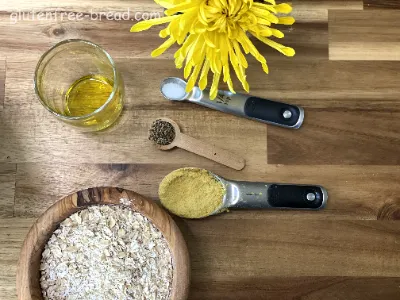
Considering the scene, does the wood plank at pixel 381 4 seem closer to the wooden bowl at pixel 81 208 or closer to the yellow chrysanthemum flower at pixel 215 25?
the yellow chrysanthemum flower at pixel 215 25

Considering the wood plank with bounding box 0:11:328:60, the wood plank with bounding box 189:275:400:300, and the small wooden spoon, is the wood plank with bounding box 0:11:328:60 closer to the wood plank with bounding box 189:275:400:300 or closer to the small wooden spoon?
the small wooden spoon

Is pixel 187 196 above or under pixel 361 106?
under

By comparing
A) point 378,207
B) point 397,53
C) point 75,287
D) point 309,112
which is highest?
point 397,53

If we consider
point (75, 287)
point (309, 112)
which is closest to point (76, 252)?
point (75, 287)

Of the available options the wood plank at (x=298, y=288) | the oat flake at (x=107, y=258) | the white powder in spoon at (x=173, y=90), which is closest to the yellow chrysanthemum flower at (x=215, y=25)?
the white powder in spoon at (x=173, y=90)

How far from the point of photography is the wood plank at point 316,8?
0.93 metres

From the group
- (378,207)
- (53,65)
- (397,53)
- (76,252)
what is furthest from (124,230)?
(397,53)

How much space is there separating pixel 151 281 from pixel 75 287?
0.37 feet

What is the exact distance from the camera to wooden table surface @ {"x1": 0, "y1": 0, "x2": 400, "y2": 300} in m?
0.89

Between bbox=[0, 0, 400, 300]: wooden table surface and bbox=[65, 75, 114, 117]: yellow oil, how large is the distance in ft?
0.11

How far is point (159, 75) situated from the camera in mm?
916

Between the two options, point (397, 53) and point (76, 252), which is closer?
point (76, 252)

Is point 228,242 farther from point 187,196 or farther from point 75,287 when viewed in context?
point 75,287

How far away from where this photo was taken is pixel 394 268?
2.93ft
